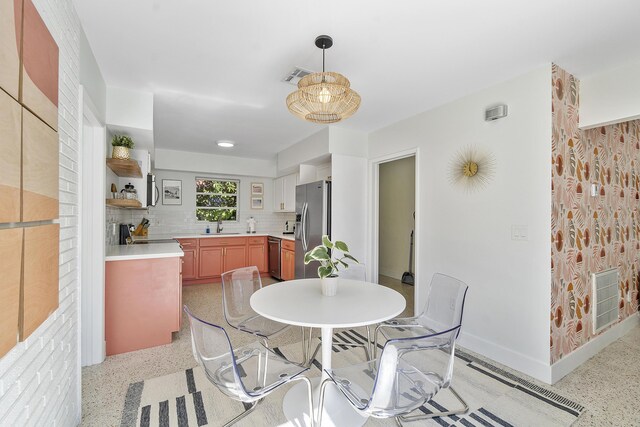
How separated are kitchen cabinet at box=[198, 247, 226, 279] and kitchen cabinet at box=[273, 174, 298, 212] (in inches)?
55.9

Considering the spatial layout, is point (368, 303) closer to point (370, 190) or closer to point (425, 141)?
point (425, 141)

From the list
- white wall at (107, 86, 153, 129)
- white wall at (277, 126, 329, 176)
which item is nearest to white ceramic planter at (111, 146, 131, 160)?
white wall at (107, 86, 153, 129)

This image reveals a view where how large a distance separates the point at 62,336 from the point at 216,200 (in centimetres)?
476

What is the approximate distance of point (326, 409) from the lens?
1.84m

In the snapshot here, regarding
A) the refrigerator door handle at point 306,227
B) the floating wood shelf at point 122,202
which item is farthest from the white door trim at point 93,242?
the refrigerator door handle at point 306,227

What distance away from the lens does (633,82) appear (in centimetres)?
227

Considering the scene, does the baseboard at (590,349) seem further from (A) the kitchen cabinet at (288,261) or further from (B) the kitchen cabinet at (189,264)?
(B) the kitchen cabinet at (189,264)

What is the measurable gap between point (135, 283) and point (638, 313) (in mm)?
5207

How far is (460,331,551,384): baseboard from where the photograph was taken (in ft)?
7.45

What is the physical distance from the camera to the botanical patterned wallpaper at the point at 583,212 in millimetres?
2326

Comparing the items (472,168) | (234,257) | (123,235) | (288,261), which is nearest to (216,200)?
(234,257)

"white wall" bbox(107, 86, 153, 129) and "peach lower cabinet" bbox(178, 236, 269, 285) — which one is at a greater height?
"white wall" bbox(107, 86, 153, 129)

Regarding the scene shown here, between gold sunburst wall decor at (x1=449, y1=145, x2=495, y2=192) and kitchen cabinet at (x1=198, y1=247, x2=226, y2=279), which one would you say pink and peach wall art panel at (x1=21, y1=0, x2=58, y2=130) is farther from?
kitchen cabinet at (x1=198, y1=247, x2=226, y2=279)

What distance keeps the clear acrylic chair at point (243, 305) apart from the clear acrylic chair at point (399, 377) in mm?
736
